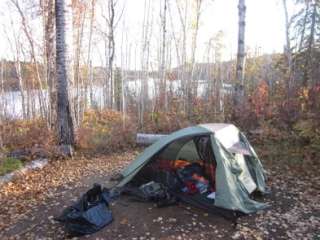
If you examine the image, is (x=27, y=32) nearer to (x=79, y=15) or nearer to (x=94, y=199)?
(x=79, y=15)

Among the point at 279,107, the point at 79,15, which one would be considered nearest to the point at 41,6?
the point at 79,15

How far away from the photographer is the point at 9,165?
605cm

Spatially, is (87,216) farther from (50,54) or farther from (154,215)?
(50,54)

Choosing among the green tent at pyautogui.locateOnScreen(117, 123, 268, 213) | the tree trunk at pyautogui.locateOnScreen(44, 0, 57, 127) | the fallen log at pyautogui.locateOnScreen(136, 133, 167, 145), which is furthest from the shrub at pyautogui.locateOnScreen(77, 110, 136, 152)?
the green tent at pyautogui.locateOnScreen(117, 123, 268, 213)

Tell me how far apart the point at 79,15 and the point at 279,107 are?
7980 mm

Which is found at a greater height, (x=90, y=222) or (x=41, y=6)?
(x=41, y=6)

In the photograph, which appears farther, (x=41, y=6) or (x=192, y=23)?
(x=192, y=23)

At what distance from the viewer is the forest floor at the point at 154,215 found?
368 centimetres

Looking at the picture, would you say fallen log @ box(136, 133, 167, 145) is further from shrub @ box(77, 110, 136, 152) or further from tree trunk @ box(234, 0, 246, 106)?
tree trunk @ box(234, 0, 246, 106)

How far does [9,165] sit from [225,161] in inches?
176

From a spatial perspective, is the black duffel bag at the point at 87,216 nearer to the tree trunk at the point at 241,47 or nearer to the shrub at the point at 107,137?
the shrub at the point at 107,137

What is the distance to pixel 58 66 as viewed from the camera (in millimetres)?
6914

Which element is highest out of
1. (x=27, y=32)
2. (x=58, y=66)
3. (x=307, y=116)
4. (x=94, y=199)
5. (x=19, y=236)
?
(x=27, y=32)

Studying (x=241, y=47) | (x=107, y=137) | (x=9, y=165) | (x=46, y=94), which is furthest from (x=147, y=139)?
(x=46, y=94)
